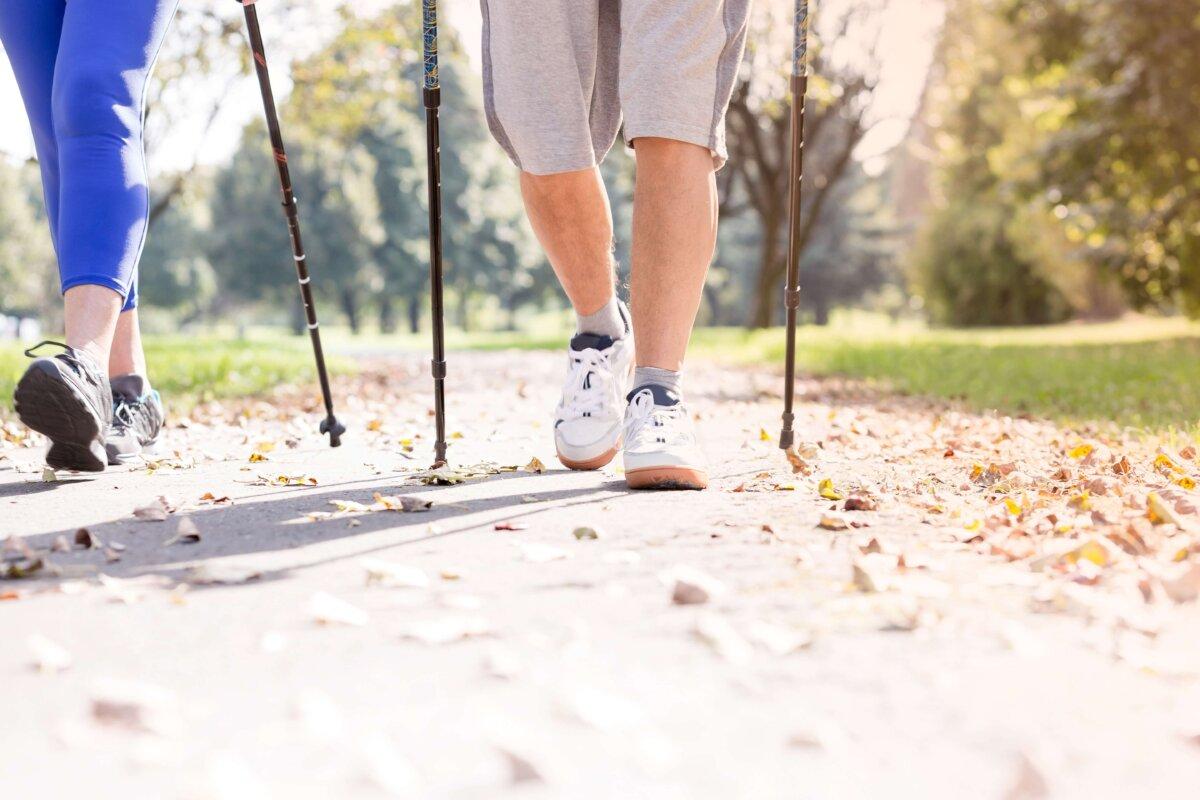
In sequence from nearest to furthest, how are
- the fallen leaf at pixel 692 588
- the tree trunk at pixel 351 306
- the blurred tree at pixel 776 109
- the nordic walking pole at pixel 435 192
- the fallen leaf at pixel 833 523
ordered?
the fallen leaf at pixel 692 588 < the fallen leaf at pixel 833 523 < the nordic walking pole at pixel 435 192 < the blurred tree at pixel 776 109 < the tree trunk at pixel 351 306

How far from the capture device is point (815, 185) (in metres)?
25.3

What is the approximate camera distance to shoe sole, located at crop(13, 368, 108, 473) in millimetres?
2715

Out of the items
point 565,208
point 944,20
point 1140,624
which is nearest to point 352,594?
point 1140,624

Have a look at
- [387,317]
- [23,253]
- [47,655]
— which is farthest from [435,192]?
[23,253]

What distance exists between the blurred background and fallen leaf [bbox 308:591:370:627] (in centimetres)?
750

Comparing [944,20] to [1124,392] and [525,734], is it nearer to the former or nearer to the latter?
[1124,392]

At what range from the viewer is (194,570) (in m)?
1.98

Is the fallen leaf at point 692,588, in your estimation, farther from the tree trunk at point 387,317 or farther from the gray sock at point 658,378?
the tree trunk at point 387,317

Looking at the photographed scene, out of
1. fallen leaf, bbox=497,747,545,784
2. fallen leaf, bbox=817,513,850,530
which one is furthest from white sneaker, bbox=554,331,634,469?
fallen leaf, bbox=497,747,545,784

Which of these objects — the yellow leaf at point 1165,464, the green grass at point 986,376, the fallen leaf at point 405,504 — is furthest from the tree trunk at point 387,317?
the fallen leaf at point 405,504

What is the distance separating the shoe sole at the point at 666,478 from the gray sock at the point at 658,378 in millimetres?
262

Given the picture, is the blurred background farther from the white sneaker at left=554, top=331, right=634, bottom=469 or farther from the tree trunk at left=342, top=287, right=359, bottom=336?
the white sneaker at left=554, top=331, right=634, bottom=469

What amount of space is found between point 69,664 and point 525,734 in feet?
2.13

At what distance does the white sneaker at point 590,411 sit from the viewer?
125 inches
